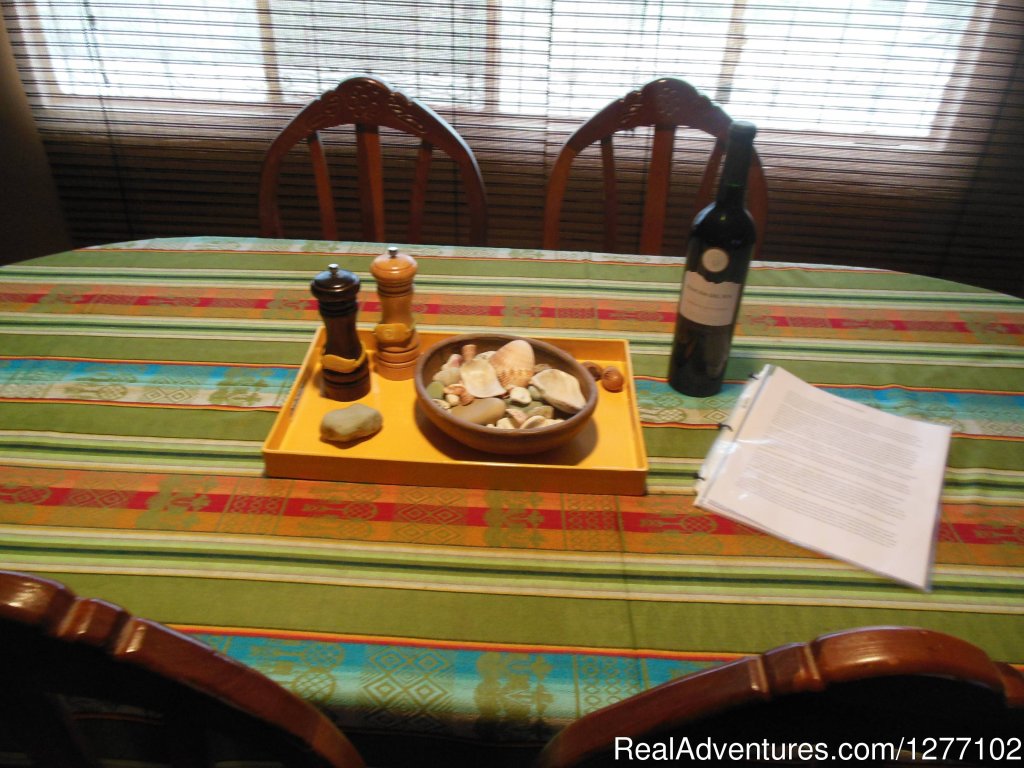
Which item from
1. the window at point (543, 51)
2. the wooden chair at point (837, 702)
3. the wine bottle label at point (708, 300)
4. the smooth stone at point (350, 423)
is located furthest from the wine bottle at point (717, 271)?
the window at point (543, 51)

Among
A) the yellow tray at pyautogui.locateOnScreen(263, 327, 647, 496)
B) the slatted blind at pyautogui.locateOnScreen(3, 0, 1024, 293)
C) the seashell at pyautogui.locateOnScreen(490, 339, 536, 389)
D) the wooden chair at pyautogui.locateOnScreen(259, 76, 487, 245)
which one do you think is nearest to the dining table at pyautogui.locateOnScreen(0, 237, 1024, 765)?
the yellow tray at pyautogui.locateOnScreen(263, 327, 647, 496)

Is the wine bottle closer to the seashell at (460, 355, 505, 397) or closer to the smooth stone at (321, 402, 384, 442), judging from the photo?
the seashell at (460, 355, 505, 397)

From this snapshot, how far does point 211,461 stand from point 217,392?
5.3 inches

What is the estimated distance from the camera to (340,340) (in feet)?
2.68

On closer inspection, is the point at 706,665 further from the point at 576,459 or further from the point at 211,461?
the point at 211,461

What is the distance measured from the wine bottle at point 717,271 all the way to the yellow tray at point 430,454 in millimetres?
89

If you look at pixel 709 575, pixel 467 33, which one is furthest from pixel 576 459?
pixel 467 33

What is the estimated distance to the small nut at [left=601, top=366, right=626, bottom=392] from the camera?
88 centimetres

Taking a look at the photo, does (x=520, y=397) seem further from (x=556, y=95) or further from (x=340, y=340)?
(x=556, y=95)

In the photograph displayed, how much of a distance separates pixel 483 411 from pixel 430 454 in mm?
77

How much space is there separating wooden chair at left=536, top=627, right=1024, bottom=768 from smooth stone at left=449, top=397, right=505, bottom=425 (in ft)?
1.28

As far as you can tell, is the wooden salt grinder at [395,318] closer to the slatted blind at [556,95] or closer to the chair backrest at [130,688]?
the chair backrest at [130,688]

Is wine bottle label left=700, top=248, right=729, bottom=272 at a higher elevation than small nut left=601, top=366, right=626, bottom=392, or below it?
higher

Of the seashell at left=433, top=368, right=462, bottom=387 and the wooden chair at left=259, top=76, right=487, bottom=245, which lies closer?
the seashell at left=433, top=368, right=462, bottom=387
